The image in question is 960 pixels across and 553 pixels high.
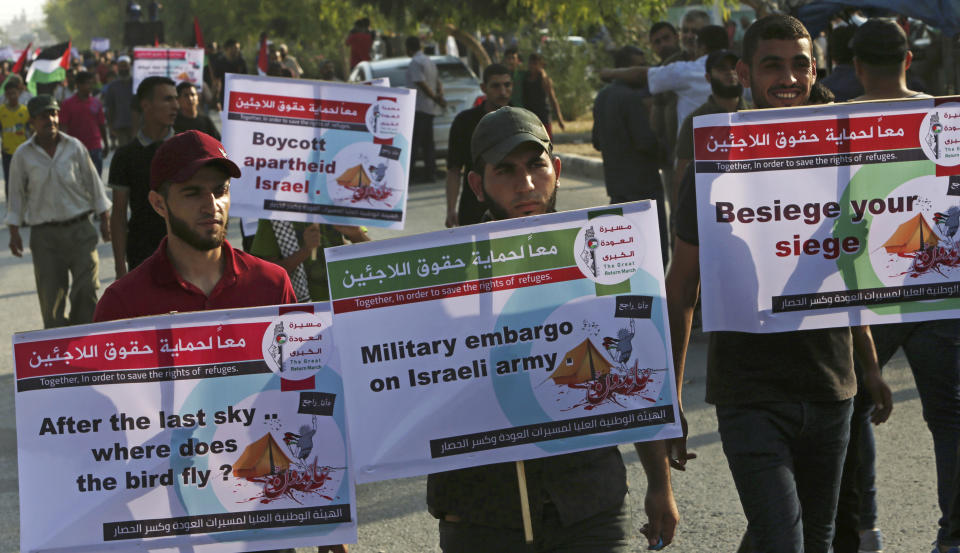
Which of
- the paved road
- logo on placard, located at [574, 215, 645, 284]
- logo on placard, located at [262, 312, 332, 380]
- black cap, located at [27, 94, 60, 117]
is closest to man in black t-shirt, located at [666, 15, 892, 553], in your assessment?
logo on placard, located at [574, 215, 645, 284]

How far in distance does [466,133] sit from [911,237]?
498 cm

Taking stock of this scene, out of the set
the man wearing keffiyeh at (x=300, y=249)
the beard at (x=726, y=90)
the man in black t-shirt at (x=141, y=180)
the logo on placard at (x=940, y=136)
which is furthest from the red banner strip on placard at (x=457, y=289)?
the beard at (x=726, y=90)

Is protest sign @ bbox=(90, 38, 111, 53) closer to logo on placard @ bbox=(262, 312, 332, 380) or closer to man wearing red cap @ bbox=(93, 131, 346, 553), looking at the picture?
man wearing red cap @ bbox=(93, 131, 346, 553)

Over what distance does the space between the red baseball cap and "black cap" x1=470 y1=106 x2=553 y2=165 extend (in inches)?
29.6

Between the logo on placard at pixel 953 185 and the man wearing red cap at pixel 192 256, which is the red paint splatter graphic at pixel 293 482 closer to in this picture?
the man wearing red cap at pixel 192 256

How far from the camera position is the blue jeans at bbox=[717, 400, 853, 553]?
12.2 ft

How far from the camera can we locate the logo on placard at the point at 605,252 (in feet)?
11.2

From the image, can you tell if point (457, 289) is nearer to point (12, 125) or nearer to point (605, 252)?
point (605, 252)

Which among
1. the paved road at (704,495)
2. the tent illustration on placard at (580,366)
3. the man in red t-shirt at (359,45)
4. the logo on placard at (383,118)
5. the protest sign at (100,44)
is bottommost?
the protest sign at (100,44)

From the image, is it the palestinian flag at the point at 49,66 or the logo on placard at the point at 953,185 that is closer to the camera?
the logo on placard at the point at 953,185

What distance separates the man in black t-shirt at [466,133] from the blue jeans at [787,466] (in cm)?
429

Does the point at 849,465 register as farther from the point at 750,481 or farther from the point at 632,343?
the point at 632,343

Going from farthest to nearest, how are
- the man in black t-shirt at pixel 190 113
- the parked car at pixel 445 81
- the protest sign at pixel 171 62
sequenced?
the parked car at pixel 445 81 → the protest sign at pixel 171 62 → the man in black t-shirt at pixel 190 113

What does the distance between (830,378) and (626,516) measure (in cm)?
78
